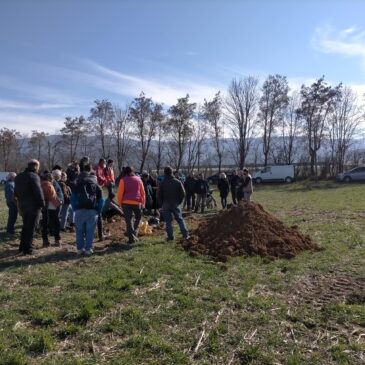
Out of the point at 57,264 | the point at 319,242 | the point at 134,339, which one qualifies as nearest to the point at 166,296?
the point at 134,339

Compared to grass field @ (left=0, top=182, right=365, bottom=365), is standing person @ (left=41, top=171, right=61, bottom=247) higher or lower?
higher

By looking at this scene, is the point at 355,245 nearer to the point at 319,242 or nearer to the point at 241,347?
the point at 319,242

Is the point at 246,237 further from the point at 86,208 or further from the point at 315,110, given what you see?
the point at 315,110

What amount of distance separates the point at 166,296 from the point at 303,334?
2.18m

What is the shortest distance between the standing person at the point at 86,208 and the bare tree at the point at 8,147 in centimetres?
5871

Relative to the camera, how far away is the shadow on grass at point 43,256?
866 cm

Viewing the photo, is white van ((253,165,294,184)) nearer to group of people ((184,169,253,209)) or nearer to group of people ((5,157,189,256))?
group of people ((184,169,253,209))

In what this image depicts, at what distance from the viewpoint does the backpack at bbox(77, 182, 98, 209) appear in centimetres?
911

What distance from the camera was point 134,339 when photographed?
16.3 ft

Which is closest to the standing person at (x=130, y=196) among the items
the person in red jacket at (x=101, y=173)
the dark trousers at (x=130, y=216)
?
the dark trousers at (x=130, y=216)

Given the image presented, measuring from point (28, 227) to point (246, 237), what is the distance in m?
4.92

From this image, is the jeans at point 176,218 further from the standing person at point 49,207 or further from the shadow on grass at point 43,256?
the standing person at point 49,207

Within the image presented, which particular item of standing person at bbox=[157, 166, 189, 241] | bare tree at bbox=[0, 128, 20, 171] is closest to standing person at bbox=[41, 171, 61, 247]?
standing person at bbox=[157, 166, 189, 241]

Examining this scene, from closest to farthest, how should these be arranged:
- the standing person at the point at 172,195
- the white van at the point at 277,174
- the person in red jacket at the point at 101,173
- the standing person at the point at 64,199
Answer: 1. the standing person at the point at 172,195
2. the standing person at the point at 64,199
3. the person in red jacket at the point at 101,173
4. the white van at the point at 277,174
